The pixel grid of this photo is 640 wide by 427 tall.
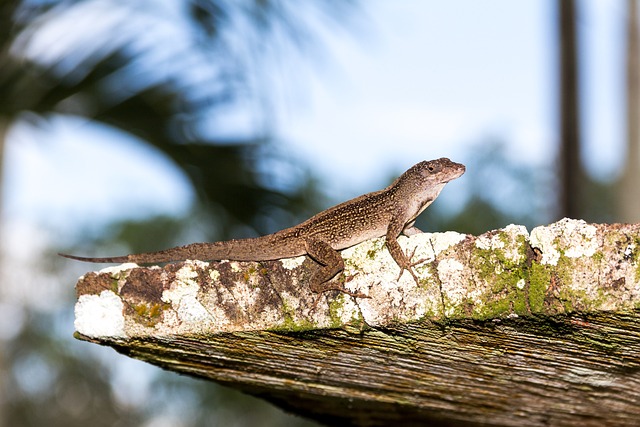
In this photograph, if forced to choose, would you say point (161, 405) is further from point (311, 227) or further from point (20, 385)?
point (311, 227)

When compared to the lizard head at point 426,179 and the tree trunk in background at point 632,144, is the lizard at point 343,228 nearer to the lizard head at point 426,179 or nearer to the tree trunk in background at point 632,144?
the lizard head at point 426,179

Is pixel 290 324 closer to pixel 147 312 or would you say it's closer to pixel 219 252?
pixel 147 312

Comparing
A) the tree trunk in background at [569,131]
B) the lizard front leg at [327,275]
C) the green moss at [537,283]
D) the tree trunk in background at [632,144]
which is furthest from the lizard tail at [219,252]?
the tree trunk in background at [632,144]

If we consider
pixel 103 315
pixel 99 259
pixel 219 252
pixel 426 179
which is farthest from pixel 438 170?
pixel 103 315

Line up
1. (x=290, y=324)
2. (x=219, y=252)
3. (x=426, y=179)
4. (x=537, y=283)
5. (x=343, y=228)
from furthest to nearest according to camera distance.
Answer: (x=426, y=179) → (x=343, y=228) → (x=219, y=252) → (x=290, y=324) → (x=537, y=283)

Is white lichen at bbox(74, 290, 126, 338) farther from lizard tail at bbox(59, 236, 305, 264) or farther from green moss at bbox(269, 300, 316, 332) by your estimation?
lizard tail at bbox(59, 236, 305, 264)

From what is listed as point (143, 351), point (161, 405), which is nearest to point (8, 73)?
point (143, 351)
